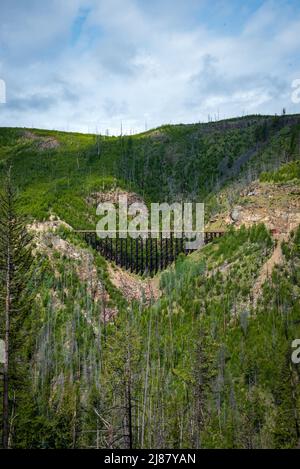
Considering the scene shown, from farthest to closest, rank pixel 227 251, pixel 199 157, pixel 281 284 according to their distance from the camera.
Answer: pixel 199 157
pixel 227 251
pixel 281 284

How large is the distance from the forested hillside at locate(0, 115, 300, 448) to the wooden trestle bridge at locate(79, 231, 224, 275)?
4.36m

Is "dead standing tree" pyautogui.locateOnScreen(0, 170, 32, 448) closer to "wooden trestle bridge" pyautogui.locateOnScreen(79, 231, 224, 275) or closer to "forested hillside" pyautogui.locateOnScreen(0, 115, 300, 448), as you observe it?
"forested hillside" pyautogui.locateOnScreen(0, 115, 300, 448)

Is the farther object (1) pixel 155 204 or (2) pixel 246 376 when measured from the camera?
(1) pixel 155 204

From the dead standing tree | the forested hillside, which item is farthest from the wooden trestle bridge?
the dead standing tree

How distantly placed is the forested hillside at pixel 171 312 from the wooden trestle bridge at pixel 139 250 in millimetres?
4357

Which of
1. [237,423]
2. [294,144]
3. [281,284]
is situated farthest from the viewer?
[294,144]

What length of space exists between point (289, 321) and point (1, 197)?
A: 62.6 metres

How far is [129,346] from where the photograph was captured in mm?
30781

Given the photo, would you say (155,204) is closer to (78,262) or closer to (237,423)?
(78,262)

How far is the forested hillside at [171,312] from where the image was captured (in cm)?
4669

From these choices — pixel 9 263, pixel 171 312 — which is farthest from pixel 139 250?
pixel 9 263

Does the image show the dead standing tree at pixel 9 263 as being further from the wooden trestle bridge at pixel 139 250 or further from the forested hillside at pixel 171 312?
the wooden trestle bridge at pixel 139 250

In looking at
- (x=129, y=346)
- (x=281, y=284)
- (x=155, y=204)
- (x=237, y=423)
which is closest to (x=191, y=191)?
(x=155, y=204)

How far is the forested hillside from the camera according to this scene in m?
46.7
